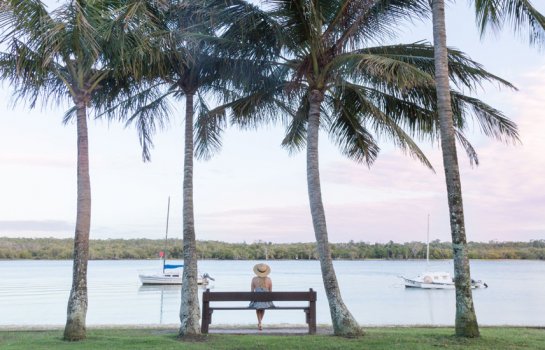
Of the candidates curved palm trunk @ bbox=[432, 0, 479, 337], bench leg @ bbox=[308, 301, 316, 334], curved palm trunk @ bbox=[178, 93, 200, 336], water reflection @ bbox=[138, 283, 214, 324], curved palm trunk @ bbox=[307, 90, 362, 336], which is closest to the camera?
curved palm trunk @ bbox=[432, 0, 479, 337]

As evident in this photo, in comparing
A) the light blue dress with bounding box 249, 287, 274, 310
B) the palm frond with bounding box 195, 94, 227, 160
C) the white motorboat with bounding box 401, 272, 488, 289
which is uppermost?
the palm frond with bounding box 195, 94, 227, 160

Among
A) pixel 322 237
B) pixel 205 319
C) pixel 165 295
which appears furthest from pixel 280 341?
pixel 165 295

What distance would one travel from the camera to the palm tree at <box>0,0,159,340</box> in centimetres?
Answer: 1122

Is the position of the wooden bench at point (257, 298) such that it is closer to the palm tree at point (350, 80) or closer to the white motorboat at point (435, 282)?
the palm tree at point (350, 80)

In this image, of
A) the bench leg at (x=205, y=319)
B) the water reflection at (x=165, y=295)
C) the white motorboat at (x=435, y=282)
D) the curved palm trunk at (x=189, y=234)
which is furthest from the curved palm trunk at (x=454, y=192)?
the white motorboat at (x=435, y=282)

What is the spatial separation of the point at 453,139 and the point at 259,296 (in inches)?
189

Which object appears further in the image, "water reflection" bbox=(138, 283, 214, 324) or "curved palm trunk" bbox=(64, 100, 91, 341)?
"water reflection" bbox=(138, 283, 214, 324)

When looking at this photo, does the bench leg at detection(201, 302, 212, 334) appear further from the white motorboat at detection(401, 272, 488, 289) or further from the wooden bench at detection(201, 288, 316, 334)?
the white motorboat at detection(401, 272, 488, 289)

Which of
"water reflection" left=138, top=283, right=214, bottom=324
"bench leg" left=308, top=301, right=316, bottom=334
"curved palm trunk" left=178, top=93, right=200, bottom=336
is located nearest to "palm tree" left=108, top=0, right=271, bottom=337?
"curved palm trunk" left=178, top=93, right=200, bottom=336

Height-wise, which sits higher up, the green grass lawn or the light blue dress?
the light blue dress

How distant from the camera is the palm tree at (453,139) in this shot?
11375mm

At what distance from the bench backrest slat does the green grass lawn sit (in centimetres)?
74

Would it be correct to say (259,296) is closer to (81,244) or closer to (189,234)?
(189,234)

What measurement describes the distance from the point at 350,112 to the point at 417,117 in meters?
1.57
